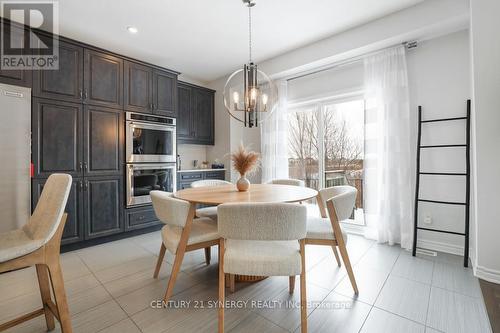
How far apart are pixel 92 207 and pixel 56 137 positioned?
0.93m

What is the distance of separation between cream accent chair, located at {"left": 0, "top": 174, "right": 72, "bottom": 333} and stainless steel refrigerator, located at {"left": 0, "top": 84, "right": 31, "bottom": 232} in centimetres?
131

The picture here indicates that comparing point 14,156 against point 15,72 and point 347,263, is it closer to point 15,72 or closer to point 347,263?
point 15,72

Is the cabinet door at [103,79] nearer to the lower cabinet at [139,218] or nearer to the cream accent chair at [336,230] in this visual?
the lower cabinet at [139,218]

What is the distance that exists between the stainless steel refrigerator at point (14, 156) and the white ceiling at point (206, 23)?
102 centimetres

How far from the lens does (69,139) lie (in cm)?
271

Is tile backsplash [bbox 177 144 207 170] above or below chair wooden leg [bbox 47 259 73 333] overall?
above

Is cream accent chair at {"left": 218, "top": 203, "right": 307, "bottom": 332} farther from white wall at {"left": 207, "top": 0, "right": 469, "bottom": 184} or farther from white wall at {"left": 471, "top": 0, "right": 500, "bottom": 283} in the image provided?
white wall at {"left": 207, "top": 0, "right": 469, "bottom": 184}

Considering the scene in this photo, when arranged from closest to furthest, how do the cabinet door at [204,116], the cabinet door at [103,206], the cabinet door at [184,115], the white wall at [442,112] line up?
the white wall at [442,112], the cabinet door at [103,206], the cabinet door at [184,115], the cabinet door at [204,116]

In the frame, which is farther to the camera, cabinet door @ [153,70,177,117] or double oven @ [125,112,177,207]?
cabinet door @ [153,70,177,117]

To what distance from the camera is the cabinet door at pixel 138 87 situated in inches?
126

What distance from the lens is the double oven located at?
320cm

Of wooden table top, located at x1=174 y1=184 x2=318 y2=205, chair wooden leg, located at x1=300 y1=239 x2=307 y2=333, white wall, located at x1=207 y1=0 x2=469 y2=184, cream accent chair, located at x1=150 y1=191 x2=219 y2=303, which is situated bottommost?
chair wooden leg, located at x1=300 y1=239 x2=307 y2=333

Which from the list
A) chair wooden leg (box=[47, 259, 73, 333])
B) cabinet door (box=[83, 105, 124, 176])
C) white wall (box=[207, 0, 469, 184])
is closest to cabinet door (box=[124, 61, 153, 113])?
cabinet door (box=[83, 105, 124, 176])

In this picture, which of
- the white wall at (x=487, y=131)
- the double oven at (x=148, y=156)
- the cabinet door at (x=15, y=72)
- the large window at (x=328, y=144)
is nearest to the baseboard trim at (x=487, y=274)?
the white wall at (x=487, y=131)
